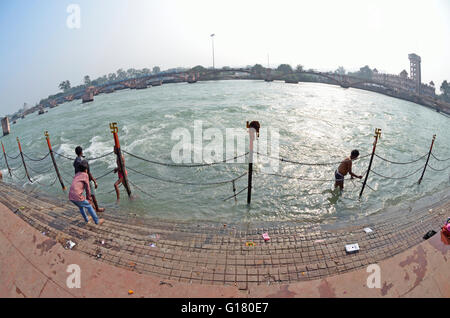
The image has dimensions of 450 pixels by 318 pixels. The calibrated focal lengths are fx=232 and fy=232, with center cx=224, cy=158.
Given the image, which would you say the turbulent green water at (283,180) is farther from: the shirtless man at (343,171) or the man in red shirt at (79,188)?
the man in red shirt at (79,188)

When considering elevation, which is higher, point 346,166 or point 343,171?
point 346,166

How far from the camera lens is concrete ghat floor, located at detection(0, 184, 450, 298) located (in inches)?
169

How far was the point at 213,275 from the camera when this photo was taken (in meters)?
4.84

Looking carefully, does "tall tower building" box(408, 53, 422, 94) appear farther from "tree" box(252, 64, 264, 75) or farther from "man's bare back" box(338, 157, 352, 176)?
"man's bare back" box(338, 157, 352, 176)

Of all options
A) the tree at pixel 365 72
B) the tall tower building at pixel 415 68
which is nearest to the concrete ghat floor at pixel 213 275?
the tall tower building at pixel 415 68

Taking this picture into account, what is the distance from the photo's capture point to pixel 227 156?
47.5 ft

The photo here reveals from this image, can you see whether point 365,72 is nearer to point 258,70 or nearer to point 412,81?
point 412,81

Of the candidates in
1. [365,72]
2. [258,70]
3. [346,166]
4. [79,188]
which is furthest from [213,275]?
[365,72]

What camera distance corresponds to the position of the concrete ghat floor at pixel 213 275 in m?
4.30

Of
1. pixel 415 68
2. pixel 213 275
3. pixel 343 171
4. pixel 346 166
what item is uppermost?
pixel 415 68

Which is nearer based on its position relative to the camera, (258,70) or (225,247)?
(225,247)

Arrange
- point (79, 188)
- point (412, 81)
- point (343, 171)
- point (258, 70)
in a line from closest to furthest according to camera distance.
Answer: point (79, 188)
point (343, 171)
point (412, 81)
point (258, 70)

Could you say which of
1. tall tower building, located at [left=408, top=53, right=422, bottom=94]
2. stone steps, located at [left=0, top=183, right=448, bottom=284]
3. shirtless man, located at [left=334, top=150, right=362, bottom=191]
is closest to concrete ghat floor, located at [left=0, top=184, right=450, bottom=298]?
stone steps, located at [left=0, top=183, right=448, bottom=284]

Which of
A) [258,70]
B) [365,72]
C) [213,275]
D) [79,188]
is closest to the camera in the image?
[213,275]
